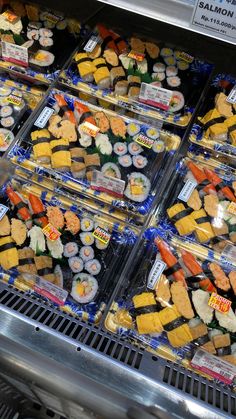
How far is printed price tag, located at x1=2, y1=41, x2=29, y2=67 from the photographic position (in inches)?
76.8

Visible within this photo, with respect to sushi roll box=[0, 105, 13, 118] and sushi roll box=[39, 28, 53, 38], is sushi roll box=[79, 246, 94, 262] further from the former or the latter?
sushi roll box=[39, 28, 53, 38]

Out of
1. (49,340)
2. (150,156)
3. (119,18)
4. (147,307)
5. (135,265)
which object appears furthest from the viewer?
(119,18)

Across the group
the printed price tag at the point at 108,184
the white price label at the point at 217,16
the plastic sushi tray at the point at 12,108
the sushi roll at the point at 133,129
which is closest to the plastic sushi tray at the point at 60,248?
the printed price tag at the point at 108,184

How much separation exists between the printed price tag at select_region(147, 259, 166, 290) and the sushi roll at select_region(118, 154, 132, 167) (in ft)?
1.54

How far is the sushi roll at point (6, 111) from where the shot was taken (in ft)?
6.38

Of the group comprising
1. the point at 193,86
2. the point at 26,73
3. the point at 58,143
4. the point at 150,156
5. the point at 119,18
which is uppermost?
the point at 119,18

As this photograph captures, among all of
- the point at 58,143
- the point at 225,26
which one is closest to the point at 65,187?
the point at 58,143

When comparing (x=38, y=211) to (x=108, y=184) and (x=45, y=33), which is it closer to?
(x=108, y=184)

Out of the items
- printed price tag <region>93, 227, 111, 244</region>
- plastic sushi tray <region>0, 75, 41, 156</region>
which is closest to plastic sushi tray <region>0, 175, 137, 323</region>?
printed price tag <region>93, 227, 111, 244</region>

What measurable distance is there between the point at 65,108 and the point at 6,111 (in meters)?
0.28

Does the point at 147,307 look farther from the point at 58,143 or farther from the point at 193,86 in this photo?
the point at 193,86

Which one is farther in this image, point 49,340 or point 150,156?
point 150,156

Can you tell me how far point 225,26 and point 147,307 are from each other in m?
0.95

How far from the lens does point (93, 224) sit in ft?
5.76
